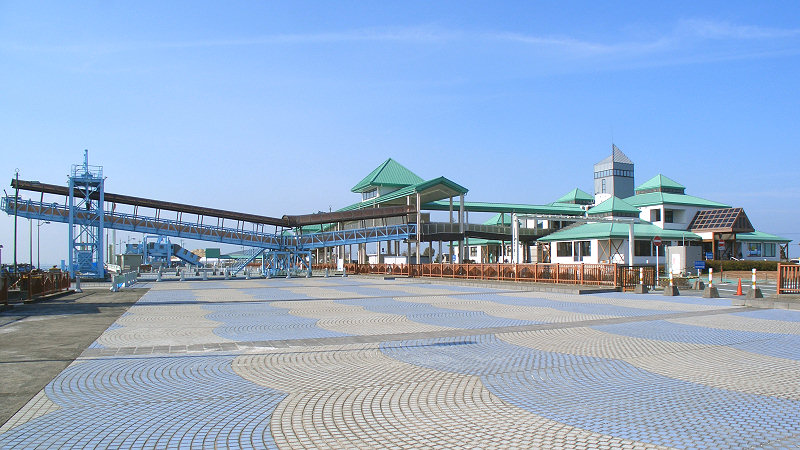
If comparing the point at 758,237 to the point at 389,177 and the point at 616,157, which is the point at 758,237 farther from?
the point at 616,157

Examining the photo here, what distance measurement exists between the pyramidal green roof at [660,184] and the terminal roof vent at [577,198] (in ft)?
40.5

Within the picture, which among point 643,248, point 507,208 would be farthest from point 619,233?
point 507,208

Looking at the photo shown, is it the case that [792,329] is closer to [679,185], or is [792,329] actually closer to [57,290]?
[57,290]

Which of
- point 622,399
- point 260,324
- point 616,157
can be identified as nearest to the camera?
point 622,399

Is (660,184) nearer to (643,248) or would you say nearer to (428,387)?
(643,248)

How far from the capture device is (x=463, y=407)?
6.37 metres

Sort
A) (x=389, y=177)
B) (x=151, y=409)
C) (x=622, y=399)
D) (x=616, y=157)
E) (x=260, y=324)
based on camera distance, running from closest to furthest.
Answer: (x=151, y=409), (x=622, y=399), (x=260, y=324), (x=389, y=177), (x=616, y=157)

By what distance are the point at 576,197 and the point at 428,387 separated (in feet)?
237

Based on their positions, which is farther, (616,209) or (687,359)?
(616,209)

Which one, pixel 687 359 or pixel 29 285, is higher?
pixel 29 285

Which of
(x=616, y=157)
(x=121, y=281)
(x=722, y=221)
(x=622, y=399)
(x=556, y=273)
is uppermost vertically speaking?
(x=616, y=157)

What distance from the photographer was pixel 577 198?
248 ft

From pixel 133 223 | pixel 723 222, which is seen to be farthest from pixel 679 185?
pixel 133 223

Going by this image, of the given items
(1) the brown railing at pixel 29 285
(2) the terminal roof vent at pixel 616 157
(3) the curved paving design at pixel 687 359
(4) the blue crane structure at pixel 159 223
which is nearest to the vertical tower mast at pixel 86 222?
(4) the blue crane structure at pixel 159 223
